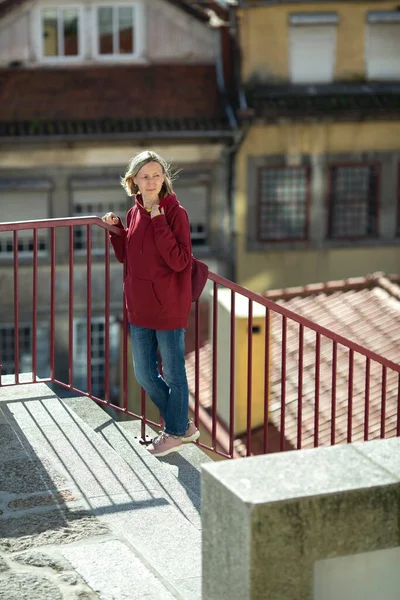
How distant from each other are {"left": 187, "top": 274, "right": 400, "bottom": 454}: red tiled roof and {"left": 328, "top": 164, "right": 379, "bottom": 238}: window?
798cm

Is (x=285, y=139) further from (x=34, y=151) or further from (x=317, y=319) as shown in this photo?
(x=317, y=319)

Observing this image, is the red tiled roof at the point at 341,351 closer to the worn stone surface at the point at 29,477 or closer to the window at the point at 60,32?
the worn stone surface at the point at 29,477

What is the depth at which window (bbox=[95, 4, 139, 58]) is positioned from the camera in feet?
86.8

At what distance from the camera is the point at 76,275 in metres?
26.5

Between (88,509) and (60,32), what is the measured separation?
22481 mm

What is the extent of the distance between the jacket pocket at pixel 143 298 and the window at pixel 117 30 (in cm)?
2135

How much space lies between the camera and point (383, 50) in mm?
27438

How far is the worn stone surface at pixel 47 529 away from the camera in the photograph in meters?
4.85

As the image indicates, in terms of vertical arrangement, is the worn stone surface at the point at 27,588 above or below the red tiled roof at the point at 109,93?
below

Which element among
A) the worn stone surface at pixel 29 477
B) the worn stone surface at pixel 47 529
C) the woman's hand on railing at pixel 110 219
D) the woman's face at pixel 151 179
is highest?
the woman's face at pixel 151 179

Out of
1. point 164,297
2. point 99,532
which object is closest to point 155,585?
point 99,532

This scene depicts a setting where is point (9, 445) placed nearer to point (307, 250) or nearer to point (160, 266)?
point (160, 266)

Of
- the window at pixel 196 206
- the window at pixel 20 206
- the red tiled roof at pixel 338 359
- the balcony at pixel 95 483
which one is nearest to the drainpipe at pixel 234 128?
the window at pixel 196 206

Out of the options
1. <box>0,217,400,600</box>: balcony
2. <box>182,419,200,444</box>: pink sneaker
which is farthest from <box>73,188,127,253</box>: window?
<box>182,419,200,444</box>: pink sneaker
